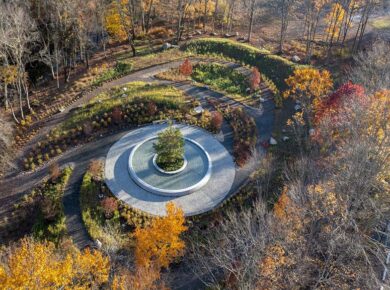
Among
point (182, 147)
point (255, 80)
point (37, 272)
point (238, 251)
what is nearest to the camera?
point (37, 272)

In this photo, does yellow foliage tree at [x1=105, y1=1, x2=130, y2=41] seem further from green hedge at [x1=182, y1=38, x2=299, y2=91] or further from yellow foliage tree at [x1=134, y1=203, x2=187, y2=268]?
yellow foliage tree at [x1=134, y1=203, x2=187, y2=268]

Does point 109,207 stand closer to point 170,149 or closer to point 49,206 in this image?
point 49,206

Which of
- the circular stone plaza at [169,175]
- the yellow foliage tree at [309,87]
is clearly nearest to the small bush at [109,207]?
the circular stone plaza at [169,175]

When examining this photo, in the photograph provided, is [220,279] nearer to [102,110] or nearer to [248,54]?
[102,110]

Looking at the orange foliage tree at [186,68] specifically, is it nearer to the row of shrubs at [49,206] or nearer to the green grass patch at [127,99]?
the green grass patch at [127,99]

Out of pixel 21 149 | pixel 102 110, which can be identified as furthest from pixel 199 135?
pixel 21 149

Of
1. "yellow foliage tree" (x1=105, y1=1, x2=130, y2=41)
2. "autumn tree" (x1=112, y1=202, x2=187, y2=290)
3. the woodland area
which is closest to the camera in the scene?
the woodland area

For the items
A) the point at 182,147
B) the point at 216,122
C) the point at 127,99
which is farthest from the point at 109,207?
the point at 127,99

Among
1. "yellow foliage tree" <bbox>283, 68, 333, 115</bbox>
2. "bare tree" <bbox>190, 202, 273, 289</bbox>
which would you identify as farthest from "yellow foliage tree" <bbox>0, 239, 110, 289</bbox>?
"yellow foliage tree" <bbox>283, 68, 333, 115</bbox>

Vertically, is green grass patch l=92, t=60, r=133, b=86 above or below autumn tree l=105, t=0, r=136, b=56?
below
